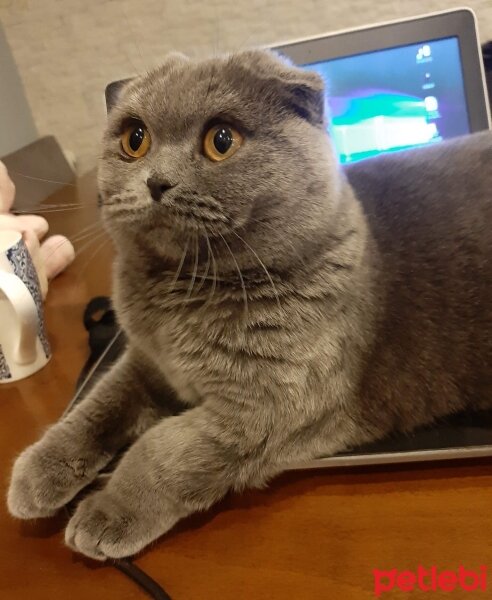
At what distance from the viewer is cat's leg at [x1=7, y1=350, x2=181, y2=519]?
1.80ft

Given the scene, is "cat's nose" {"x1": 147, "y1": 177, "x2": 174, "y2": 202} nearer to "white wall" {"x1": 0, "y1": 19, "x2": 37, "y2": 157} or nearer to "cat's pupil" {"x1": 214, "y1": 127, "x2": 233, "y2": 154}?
"cat's pupil" {"x1": 214, "y1": 127, "x2": 233, "y2": 154}

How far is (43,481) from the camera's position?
1.81 feet

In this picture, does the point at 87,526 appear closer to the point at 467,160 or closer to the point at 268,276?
the point at 268,276

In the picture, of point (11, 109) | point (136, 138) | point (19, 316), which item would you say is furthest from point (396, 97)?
point (11, 109)

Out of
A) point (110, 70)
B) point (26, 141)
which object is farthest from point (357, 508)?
point (26, 141)

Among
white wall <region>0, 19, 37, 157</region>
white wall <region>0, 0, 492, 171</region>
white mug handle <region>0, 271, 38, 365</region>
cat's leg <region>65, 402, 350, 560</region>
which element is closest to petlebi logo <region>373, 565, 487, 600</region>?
cat's leg <region>65, 402, 350, 560</region>

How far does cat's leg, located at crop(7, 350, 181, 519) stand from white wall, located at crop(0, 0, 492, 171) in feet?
3.81

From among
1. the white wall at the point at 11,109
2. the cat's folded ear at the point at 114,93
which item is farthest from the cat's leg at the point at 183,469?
the white wall at the point at 11,109

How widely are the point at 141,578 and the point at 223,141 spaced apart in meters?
0.39

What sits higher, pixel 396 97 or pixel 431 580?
pixel 396 97

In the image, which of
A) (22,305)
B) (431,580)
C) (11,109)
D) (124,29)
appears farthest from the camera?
(11,109)

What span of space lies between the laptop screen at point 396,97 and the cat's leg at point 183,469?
0.69m

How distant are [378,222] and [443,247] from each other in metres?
0.08

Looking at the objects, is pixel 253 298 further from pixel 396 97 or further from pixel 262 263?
pixel 396 97
